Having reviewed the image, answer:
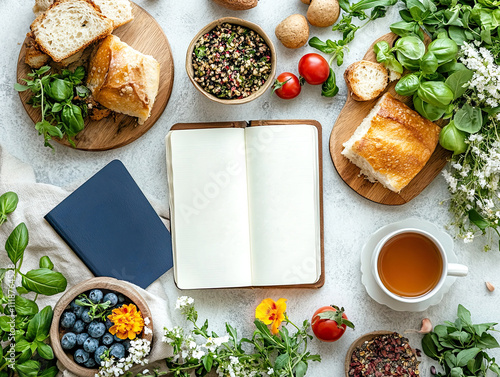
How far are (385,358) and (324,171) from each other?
71 cm

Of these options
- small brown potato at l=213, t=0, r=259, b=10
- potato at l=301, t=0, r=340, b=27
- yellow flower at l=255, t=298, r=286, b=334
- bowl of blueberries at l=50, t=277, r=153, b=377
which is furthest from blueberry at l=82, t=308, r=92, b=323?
potato at l=301, t=0, r=340, b=27

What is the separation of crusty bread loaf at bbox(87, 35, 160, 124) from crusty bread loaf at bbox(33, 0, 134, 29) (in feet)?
0.23

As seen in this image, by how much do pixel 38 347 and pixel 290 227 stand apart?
2.96 ft

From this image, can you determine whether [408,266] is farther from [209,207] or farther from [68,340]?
[68,340]

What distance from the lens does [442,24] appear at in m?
1.76

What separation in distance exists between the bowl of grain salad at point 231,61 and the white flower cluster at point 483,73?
0.65 m

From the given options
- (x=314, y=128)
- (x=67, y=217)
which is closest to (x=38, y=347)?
(x=67, y=217)

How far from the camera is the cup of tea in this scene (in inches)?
70.1

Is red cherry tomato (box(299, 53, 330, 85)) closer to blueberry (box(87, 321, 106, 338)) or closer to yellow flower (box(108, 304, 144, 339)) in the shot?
Result: yellow flower (box(108, 304, 144, 339))

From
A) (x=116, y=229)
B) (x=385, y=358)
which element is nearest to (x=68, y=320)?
(x=116, y=229)

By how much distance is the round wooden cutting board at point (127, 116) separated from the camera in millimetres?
1841

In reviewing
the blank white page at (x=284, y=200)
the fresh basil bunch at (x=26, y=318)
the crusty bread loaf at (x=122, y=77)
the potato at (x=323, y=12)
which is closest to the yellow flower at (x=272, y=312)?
the blank white page at (x=284, y=200)

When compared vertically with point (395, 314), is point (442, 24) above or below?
above

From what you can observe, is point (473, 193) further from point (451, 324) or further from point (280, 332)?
point (280, 332)
